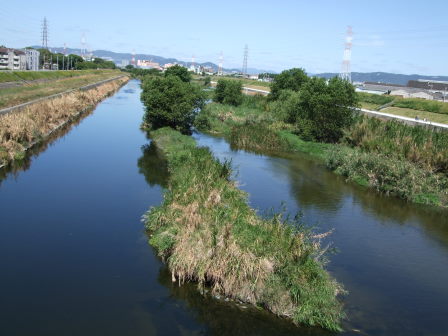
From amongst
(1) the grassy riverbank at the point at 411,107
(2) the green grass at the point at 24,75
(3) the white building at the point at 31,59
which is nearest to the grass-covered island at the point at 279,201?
(1) the grassy riverbank at the point at 411,107

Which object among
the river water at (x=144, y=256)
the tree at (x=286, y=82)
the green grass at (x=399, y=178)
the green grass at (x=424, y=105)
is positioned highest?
the tree at (x=286, y=82)

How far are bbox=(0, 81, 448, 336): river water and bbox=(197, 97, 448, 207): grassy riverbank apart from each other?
1421mm

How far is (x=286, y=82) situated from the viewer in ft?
208

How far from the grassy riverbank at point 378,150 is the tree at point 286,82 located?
17177mm

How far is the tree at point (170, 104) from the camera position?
3903 centimetres

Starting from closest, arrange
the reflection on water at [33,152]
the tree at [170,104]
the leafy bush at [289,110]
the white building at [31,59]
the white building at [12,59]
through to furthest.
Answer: the reflection on water at [33,152]
the tree at [170,104]
the leafy bush at [289,110]
the white building at [12,59]
the white building at [31,59]

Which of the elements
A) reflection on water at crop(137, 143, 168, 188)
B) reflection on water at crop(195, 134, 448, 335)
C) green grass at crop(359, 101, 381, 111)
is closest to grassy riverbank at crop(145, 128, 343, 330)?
reflection on water at crop(195, 134, 448, 335)

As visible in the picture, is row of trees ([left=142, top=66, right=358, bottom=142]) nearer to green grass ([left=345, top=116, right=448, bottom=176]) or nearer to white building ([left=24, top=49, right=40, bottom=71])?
green grass ([left=345, top=116, right=448, bottom=176])

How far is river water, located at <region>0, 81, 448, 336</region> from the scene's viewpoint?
11961 mm

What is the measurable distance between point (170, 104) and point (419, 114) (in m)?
31.5

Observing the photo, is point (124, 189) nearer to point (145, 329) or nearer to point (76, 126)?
point (145, 329)

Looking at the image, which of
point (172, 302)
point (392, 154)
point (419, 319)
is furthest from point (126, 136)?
point (419, 319)

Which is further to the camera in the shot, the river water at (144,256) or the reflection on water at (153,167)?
the reflection on water at (153,167)

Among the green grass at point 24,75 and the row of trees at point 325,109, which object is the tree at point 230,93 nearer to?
the row of trees at point 325,109
